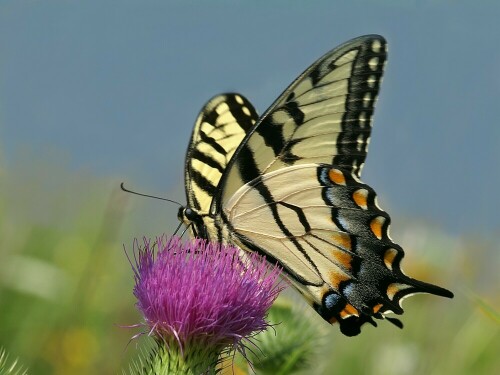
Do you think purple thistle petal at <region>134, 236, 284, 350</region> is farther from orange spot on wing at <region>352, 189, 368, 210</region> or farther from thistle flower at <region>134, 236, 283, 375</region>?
orange spot on wing at <region>352, 189, 368, 210</region>

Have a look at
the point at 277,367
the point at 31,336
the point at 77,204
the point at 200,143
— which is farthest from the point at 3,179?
the point at 277,367

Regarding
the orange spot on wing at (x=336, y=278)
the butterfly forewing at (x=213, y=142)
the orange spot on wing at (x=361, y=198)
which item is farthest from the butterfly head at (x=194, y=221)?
the orange spot on wing at (x=361, y=198)

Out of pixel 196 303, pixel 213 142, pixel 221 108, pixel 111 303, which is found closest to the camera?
pixel 196 303

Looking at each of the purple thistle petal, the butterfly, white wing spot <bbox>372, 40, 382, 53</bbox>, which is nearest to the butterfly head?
the butterfly

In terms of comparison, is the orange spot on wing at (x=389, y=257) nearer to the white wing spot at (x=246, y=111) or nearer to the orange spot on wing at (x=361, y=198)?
the orange spot on wing at (x=361, y=198)

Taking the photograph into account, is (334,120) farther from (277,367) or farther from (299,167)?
(277,367)

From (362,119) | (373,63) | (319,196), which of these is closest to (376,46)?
(373,63)

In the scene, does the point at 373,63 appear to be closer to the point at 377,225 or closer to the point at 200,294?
the point at 377,225
